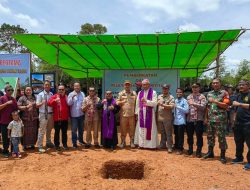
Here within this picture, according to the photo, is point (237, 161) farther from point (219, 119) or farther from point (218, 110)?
point (218, 110)

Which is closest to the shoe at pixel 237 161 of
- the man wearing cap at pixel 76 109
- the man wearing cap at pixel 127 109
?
the man wearing cap at pixel 127 109

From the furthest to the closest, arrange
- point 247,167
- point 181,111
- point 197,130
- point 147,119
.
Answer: point 147,119, point 181,111, point 197,130, point 247,167

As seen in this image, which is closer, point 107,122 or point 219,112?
point 219,112

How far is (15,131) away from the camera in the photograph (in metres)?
7.52

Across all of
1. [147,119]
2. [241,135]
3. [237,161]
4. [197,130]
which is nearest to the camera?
[241,135]

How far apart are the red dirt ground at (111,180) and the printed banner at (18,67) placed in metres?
3.65

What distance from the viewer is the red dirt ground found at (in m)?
5.66

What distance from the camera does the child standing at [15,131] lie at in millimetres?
7508

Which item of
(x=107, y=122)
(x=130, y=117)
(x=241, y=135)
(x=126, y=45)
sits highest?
(x=126, y=45)

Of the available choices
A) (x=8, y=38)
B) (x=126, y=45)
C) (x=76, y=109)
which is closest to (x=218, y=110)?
(x=76, y=109)

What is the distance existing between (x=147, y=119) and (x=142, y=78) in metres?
3.71

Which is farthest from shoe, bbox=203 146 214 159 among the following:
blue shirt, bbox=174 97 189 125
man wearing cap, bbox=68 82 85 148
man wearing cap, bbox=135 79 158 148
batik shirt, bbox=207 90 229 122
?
man wearing cap, bbox=68 82 85 148

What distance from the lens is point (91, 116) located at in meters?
8.36

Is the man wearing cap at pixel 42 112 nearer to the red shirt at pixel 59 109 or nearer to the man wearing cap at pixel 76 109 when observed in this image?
the red shirt at pixel 59 109
